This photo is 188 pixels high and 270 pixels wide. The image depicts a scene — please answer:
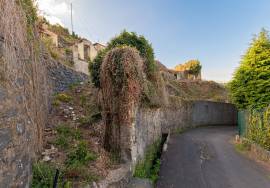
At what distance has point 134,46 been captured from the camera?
9.18m

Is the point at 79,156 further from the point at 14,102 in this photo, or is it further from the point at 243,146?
the point at 243,146

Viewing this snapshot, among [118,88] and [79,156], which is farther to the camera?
[118,88]

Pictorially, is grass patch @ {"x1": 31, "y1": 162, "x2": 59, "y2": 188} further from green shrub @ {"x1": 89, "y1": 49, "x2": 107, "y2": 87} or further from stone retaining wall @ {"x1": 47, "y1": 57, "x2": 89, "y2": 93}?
stone retaining wall @ {"x1": 47, "y1": 57, "x2": 89, "y2": 93}

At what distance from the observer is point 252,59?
1255 centimetres

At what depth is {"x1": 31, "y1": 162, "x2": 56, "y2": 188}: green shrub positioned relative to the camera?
3881mm

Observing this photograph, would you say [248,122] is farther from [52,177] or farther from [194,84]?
[194,84]

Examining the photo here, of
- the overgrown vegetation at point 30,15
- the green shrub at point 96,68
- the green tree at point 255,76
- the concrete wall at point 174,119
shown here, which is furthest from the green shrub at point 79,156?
the green tree at point 255,76

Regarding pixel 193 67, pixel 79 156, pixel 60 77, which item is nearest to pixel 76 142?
pixel 79 156

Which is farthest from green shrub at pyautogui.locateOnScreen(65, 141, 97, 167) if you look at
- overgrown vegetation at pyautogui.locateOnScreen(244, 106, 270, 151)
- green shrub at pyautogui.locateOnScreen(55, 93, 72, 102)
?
overgrown vegetation at pyautogui.locateOnScreen(244, 106, 270, 151)

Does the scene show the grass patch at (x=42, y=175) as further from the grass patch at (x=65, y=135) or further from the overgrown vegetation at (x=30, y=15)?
the overgrown vegetation at (x=30, y=15)

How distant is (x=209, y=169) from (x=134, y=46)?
5.28 meters

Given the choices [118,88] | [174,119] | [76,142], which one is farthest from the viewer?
[174,119]

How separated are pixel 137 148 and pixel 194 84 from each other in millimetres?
29575

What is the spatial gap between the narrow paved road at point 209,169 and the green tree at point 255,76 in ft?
11.0
